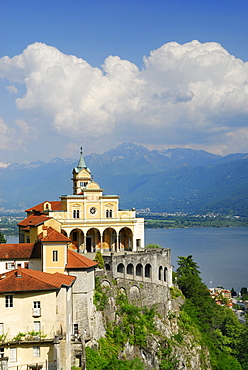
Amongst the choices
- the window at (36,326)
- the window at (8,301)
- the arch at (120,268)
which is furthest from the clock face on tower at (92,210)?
the window at (8,301)

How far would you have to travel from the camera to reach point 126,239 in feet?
210

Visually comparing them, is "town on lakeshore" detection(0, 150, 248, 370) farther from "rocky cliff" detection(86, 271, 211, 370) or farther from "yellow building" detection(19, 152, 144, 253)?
"rocky cliff" detection(86, 271, 211, 370)

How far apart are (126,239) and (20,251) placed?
2128 centimetres

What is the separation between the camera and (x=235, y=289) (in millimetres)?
129375

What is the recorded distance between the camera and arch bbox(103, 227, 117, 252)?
62812 millimetres

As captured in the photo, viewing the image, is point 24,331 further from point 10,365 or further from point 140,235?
point 140,235

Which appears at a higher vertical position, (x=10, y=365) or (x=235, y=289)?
(x=10, y=365)

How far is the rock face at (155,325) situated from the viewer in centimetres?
4609

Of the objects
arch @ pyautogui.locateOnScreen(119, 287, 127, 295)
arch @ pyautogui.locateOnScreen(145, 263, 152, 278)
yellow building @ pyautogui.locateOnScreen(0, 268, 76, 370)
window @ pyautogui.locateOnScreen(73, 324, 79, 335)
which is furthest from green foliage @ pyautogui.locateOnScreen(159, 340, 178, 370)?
yellow building @ pyautogui.locateOnScreen(0, 268, 76, 370)

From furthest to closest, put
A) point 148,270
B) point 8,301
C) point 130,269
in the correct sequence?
point 148,270
point 130,269
point 8,301

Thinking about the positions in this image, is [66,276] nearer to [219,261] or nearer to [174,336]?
[174,336]

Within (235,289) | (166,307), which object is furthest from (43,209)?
(235,289)

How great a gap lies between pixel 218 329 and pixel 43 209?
24869 mm

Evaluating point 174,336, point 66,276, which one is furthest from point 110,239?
point 66,276
